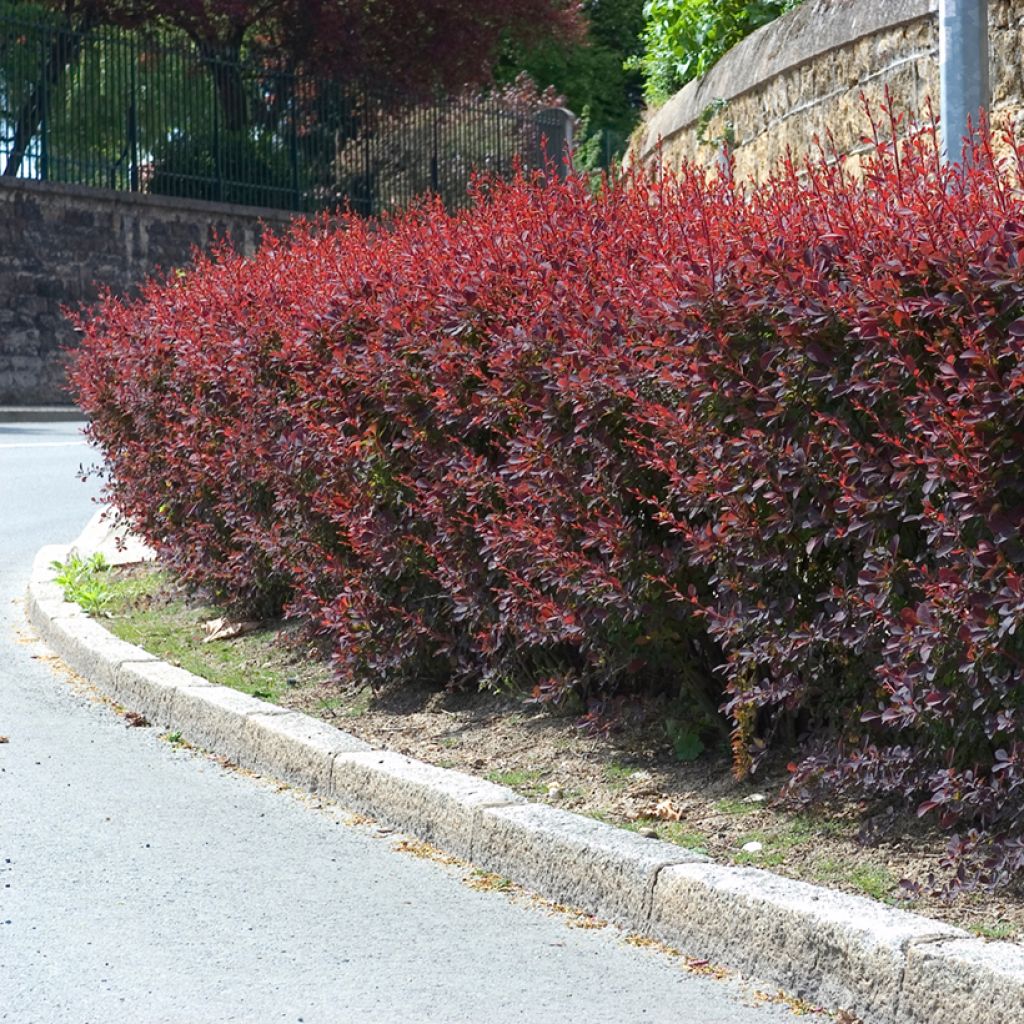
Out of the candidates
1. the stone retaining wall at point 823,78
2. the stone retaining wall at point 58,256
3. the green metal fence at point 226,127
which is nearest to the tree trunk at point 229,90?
the green metal fence at point 226,127

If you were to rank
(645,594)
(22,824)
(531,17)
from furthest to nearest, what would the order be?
(531,17)
(22,824)
(645,594)

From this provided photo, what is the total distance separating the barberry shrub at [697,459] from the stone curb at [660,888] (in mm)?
480

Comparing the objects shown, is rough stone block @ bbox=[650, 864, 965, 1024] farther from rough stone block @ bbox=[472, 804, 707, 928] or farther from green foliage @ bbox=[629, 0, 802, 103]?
Answer: green foliage @ bbox=[629, 0, 802, 103]

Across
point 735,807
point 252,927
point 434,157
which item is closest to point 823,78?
point 735,807

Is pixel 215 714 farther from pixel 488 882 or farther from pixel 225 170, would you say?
pixel 225 170

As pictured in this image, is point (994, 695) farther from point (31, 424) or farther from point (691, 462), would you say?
point (31, 424)

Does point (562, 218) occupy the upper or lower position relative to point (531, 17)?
lower

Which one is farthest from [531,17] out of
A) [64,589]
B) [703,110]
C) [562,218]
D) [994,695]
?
[994,695]

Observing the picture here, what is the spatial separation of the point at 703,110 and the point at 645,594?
23.4ft

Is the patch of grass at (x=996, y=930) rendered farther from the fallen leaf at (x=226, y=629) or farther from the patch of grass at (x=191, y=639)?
the fallen leaf at (x=226, y=629)

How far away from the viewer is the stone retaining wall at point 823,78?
8414 millimetres

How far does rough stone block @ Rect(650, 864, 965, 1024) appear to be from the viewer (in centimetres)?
383

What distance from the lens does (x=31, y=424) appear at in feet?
76.7

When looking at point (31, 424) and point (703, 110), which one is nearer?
point (703, 110)
